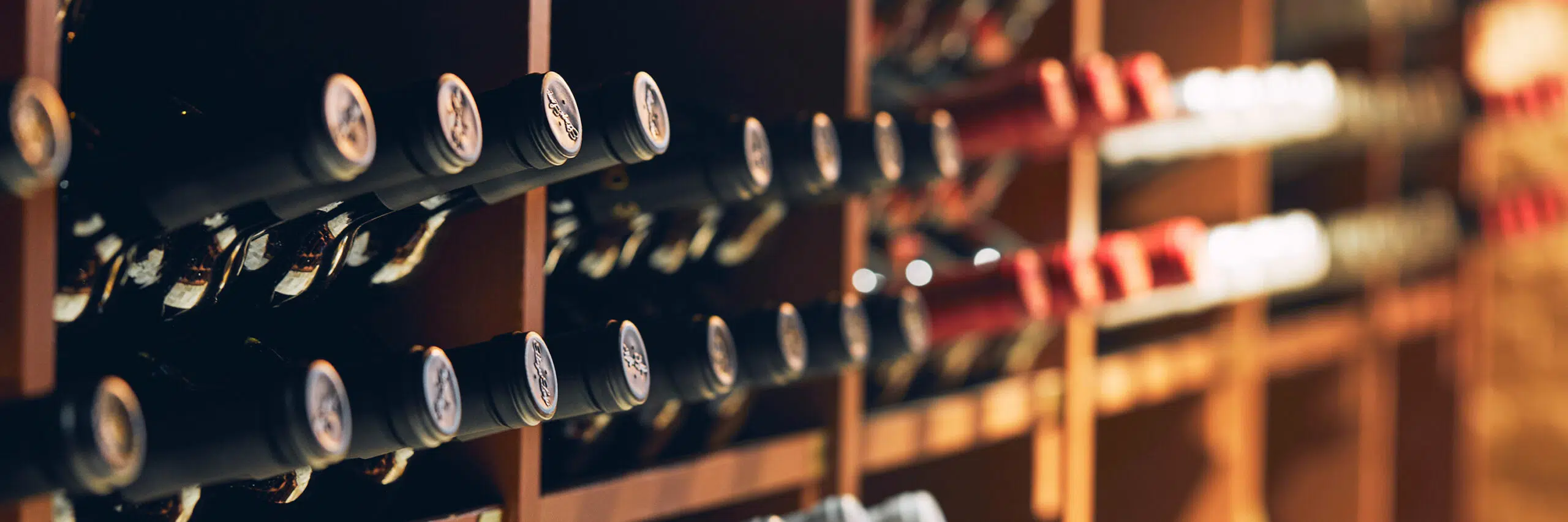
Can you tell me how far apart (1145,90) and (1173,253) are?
0.43ft

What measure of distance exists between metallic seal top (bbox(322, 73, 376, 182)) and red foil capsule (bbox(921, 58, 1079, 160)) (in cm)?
52

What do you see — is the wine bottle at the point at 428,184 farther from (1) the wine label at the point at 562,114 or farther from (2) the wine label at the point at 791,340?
(2) the wine label at the point at 791,340

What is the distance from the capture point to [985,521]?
0.96 meters

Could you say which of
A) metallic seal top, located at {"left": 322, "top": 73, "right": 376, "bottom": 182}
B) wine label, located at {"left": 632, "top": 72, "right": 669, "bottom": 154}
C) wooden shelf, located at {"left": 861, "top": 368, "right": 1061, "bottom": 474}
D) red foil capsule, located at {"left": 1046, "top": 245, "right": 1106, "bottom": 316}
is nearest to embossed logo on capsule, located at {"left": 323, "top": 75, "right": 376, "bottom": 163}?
metallic seal top, located at {"left": 322, "top": 73, "right": 376, "bottom": 182}

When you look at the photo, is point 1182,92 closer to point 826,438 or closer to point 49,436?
point 826,438

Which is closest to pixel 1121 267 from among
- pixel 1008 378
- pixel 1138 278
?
pixel 1138 278

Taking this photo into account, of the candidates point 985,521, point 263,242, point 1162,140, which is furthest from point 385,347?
point 1162,140

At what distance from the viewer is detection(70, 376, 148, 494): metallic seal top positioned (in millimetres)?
296

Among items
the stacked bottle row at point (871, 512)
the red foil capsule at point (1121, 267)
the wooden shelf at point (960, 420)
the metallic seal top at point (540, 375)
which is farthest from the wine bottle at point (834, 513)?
the red foil capsule at point (1121, 267)

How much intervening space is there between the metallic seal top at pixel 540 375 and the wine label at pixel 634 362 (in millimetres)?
26

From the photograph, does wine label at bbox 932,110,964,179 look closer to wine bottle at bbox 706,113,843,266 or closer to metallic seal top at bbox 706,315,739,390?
wine bottle at bbox 706,113,843,266

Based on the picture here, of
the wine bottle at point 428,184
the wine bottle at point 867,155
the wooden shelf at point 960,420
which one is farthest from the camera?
the wooden shelf at point 960,420

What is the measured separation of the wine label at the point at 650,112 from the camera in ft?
1.42

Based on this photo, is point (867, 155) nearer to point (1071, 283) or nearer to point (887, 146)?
point (887, 146)
